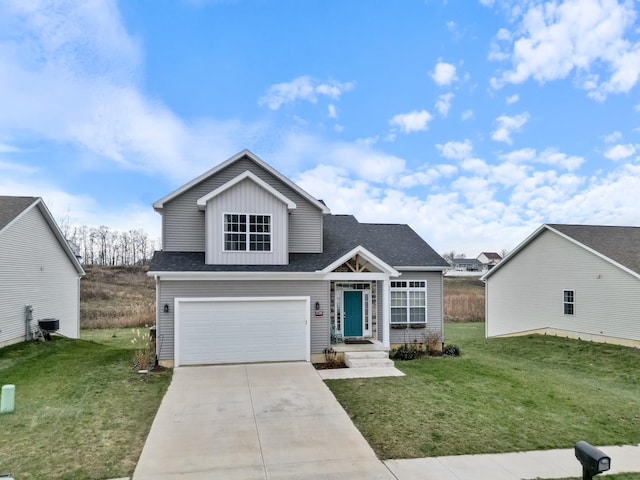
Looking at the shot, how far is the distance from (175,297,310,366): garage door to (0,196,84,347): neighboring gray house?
7.68m

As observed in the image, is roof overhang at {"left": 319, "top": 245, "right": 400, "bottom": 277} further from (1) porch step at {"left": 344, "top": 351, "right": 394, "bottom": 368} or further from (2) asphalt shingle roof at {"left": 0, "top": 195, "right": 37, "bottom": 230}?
(2) asphalt shingle roof at {"left": 0, "top": 195, "right": 37, "bottom": 230}

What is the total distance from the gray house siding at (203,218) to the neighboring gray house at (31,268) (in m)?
6.40

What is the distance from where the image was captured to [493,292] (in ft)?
83.6

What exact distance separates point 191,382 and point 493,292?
69.3ft

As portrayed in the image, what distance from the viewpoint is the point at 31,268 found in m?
16.4

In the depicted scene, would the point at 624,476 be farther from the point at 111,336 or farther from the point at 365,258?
the point at 111,336

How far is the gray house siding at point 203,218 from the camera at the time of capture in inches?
529

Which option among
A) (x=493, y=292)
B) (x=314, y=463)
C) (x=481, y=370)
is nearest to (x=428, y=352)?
(x=481, y=370)

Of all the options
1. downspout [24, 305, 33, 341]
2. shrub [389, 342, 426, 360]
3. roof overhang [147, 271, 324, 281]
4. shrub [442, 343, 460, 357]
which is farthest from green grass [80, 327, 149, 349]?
shrub [442, 343, 460, 357]

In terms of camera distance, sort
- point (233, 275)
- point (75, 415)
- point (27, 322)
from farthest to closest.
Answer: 1. point (27, 322)
2. point (233, 275)
3. point (75, 415)

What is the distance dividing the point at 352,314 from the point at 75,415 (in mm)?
9199

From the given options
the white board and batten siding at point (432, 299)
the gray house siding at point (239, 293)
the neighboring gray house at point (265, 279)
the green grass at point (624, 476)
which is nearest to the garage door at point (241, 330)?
the neighboring gray house at point (265, 279)

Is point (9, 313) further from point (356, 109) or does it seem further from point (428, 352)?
point (356, 109)

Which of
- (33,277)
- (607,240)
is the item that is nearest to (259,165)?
(33,277)
